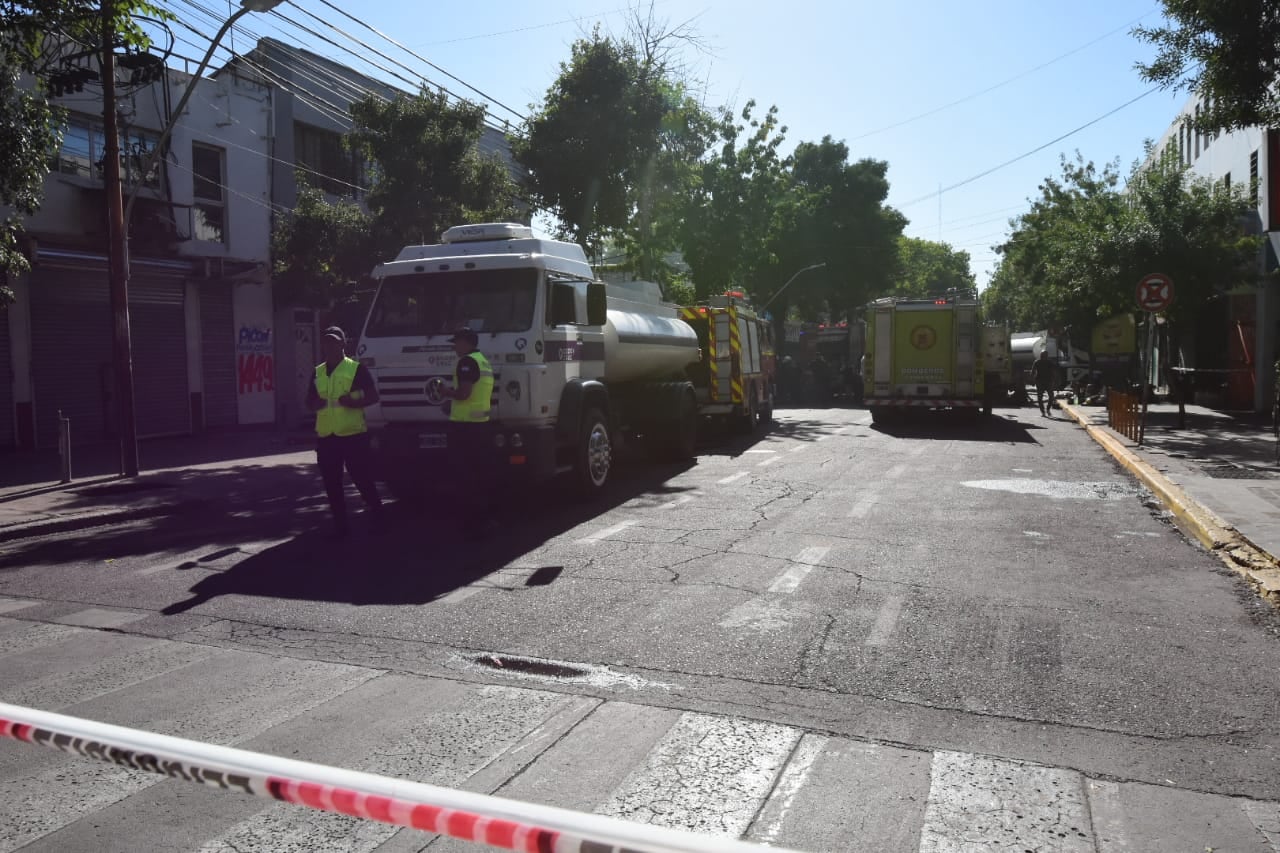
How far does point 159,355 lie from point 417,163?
6375 mm

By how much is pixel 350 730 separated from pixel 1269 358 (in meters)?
24.3

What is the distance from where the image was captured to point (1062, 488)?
496 inches

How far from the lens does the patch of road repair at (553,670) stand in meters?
5.18

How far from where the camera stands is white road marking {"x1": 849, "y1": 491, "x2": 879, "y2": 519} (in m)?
10.6

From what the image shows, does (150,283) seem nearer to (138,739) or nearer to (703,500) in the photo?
(703,500)

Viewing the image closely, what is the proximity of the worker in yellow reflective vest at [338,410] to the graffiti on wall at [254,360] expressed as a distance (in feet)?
46.5

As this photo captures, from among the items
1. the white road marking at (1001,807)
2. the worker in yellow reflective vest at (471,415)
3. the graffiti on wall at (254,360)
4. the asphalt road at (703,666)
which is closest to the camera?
the white road marking at (1001,807)

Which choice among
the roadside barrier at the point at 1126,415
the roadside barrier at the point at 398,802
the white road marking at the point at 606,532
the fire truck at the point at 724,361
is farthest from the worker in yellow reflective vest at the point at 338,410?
the roadside barrier at the point at 1126,415

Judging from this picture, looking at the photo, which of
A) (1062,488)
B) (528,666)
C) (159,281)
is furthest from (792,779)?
(159,281)

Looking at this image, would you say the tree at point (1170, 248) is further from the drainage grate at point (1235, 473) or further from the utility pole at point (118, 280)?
the utility pole at point (118, 280)

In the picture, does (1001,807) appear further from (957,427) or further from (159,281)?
(957,427)

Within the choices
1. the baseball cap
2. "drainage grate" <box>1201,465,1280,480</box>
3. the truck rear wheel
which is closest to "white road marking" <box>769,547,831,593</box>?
the truck rear wheel

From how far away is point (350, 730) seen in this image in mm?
4477

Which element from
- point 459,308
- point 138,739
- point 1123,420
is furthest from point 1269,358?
point 138,739
